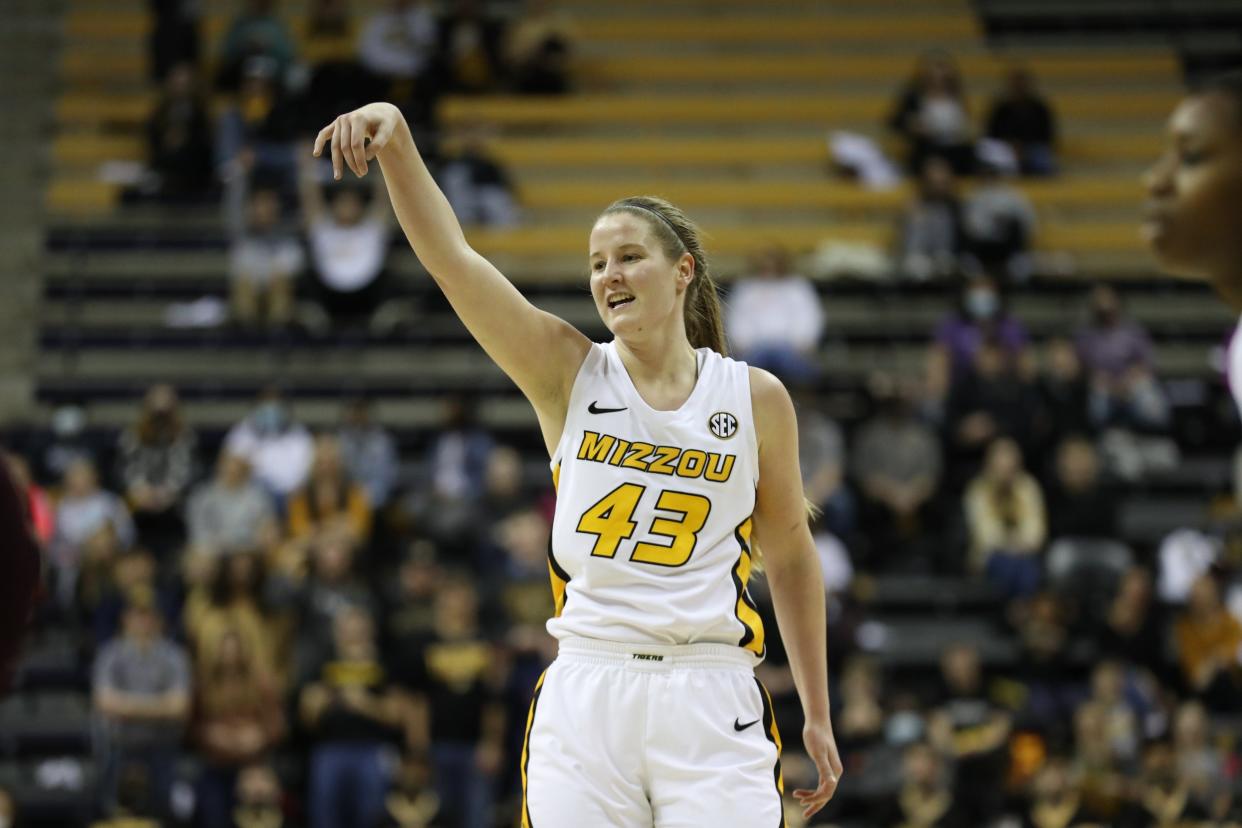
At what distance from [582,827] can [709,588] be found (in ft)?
2.34

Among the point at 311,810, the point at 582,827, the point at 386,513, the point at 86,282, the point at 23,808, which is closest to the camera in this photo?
the point at 582,827

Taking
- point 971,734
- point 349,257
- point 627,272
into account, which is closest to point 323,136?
point 627,272

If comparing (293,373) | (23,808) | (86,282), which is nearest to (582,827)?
(23,808)

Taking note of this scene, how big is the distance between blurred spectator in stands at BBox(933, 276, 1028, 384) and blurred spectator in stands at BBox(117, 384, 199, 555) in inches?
241

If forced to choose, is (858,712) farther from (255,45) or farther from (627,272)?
(255,45)

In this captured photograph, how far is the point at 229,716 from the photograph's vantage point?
11859 mm

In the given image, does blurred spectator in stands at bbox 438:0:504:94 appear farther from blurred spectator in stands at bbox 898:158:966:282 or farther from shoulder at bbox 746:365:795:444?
shoulder at bbox 746:365:795:444

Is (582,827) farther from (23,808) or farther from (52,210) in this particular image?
(52,210)

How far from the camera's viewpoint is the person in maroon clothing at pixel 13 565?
203 centimetres

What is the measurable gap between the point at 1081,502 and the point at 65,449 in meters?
7.95

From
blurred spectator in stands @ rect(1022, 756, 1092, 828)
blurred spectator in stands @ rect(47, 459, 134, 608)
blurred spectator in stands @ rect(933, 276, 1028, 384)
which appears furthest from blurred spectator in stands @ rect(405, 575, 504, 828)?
blurred spectator in stands @ rect(933, 276, 1028, 384)

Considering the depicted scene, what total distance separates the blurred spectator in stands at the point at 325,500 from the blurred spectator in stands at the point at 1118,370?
235 inches

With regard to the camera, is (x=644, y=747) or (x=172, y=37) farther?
(x=172, y=37)

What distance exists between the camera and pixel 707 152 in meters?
18.4
